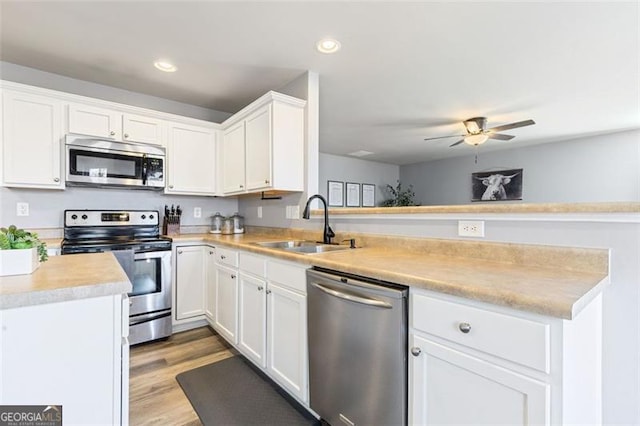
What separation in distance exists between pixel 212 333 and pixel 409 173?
5680 mm

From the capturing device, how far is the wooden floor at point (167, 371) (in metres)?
1.64

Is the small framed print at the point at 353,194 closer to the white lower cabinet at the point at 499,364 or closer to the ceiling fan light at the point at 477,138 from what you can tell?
the ceiling fan light at the point at 477,138

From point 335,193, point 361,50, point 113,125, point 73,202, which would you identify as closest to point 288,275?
point 361,50

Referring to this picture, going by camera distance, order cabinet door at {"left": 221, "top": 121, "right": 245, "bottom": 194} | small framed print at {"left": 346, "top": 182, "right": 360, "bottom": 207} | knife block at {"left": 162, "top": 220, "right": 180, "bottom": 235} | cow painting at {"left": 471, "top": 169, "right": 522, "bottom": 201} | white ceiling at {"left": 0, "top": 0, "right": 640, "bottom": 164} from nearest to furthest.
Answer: white ceiling at {"left": 0, "top": 0, "right": 640, "bottom": 164} < cabinet door at {"left": 221, "top": 121, "right": 245, "bottom": 194} < knife block at {"left": 162, "top": 220, "right": 180, "bottom": 235} < cow painting at {"left": 471, "top": 169, "right": 522, "bottom": 201} < small framed print at {"left": 346, "top": 182, "right": 360, "bottom": 207}

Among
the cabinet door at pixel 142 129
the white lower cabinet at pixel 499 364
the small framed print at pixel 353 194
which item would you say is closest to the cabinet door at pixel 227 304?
the cabinet door at pixel 142 129

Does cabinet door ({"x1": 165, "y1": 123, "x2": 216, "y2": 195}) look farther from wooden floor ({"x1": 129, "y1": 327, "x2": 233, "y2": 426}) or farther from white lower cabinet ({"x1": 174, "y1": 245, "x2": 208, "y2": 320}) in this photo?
wooden floor ({"x1": 129, "y1": 327, "x2": 233, "y2": 426})

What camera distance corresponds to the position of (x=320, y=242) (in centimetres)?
233


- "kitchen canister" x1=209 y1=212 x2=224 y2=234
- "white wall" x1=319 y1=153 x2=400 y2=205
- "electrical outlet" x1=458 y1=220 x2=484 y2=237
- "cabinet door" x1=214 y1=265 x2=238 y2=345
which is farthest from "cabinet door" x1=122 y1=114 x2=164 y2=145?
"white wall" x1=319 y1=153 x2=400 y2=205

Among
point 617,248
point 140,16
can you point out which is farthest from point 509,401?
point 140,16

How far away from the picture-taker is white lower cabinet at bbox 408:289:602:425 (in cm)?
80

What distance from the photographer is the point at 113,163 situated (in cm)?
264

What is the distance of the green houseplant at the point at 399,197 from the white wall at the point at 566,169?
2.03ft

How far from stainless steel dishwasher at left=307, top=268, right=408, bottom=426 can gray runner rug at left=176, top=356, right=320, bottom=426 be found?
10.5 inches

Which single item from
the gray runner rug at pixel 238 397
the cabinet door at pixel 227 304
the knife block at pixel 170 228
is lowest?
the gray runner rug at pixel 238 397
